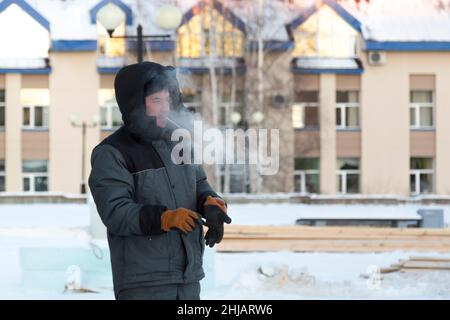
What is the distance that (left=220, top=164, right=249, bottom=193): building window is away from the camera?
28781mm

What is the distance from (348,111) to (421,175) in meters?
3.51

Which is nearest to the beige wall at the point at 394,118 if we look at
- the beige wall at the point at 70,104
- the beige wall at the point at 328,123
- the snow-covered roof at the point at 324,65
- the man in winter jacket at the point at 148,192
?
the snow-covered roof at the point at 324,65

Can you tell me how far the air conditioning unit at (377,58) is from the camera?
30.7m

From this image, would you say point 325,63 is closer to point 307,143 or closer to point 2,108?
point 307,143

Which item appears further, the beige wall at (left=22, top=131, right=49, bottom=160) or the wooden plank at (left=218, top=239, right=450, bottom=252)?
the beige wall at (left=22, top=131, right=49, bottom=160)

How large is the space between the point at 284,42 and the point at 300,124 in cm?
264

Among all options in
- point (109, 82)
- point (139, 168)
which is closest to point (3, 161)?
point (109, 82)

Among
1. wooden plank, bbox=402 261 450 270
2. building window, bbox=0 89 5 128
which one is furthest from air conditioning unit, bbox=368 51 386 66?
wooden plank, bbox=402 261 450 270

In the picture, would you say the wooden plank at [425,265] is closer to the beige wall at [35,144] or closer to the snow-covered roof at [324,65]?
the beige wall at [35,144]

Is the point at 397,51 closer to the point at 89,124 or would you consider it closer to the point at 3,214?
the point at 89,124

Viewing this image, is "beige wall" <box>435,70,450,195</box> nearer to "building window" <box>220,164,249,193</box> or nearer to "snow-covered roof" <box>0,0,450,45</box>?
"snow-covered roof" <box>0,0,450,45</box>

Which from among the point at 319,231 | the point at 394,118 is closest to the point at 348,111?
the point at 394,118

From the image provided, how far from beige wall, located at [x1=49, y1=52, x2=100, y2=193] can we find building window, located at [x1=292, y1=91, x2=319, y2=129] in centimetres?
598

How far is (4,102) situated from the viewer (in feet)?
100
